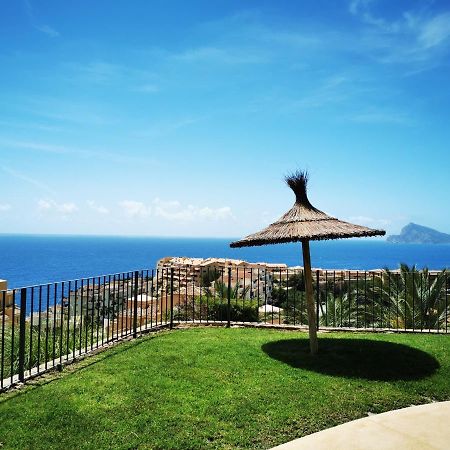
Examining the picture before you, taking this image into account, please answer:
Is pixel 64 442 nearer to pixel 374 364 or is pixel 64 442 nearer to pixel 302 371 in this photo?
pixel 302 371

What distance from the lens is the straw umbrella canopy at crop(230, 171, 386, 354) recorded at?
718 centimetres

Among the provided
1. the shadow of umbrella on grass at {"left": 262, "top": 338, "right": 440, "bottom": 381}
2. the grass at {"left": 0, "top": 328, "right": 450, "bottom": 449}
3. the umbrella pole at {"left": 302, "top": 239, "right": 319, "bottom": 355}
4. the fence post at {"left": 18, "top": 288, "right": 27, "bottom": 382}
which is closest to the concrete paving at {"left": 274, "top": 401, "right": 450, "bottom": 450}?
the grass at {"left": 0, "top": 328, "right": 450, "bottom": 449}

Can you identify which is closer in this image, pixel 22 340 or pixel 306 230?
pixel 22 340

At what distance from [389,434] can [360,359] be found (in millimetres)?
2807

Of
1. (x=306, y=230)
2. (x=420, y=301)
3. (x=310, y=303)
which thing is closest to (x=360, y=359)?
(x=310, y=303)

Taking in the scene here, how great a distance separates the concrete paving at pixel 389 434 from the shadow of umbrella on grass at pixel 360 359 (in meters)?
1.36

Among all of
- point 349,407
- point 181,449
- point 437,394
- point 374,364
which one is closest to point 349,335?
point 374,364

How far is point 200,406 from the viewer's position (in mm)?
5098

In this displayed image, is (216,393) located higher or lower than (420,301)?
lower

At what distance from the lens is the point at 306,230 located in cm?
729

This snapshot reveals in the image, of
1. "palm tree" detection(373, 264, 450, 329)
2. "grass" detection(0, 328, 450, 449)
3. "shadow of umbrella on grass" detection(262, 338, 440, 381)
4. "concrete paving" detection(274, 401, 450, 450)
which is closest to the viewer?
"concrete paving" detection(274, 401, 450, 450)

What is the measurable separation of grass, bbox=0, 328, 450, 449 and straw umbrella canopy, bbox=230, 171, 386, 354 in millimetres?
1095

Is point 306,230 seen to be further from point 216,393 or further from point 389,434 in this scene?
point 389,434

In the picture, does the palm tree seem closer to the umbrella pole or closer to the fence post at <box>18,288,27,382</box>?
the umbrella pole
